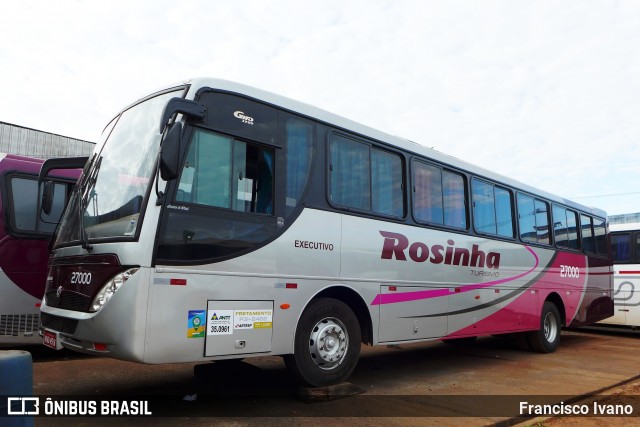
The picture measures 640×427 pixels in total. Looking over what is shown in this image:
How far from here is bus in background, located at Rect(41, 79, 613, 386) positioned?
4.50 meters

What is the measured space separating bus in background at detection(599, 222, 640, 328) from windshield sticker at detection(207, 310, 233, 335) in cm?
1259

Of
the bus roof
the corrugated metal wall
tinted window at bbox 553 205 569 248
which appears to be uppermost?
the corrugated metal wall

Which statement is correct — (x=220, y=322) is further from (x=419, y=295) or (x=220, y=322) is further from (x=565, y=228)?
(x=565, y=228)

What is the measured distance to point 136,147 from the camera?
5.08 m

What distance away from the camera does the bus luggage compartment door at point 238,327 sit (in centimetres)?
476

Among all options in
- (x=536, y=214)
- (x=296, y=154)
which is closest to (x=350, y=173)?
(x=296, y=154)

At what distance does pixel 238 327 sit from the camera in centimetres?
493

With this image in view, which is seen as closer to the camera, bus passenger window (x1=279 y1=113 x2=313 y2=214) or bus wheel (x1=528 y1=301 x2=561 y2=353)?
bus passenger window (x1=279 y1=113 x2=313 y2=214)

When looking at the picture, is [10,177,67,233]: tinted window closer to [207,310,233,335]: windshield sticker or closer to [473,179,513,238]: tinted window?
[207,310,233,335]: windshield sticker

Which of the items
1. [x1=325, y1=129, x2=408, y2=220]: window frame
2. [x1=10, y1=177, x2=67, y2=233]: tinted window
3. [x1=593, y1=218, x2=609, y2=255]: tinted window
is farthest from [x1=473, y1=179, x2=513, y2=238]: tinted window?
[x1=10, y1=177, x2=67, y2=233]: tinted window

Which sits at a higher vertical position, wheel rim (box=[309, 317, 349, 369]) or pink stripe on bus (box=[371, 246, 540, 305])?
pink stripe on bus (box=[371, 246, 540, 305])

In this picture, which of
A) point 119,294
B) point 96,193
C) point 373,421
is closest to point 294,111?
point 96,193

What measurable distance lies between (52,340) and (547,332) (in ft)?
30.5

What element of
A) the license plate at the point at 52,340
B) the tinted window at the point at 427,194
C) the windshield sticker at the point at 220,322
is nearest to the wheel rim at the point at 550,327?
the tinted window at the point at 427,194
